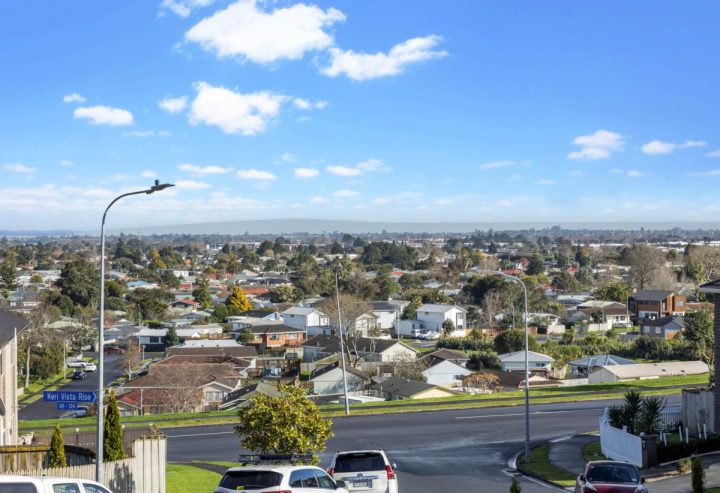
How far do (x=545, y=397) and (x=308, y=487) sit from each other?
32.6 metres

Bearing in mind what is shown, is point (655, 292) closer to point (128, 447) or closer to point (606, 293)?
point (606, 293)

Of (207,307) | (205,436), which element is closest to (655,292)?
(207,307)

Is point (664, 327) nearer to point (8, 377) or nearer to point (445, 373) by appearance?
point (445, 373)

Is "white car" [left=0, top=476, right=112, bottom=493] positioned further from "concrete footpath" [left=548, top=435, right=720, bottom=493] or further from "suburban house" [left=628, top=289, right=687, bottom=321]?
"suburban house" [left=628, top=289, right=687, bottom=321]

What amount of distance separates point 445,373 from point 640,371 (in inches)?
621

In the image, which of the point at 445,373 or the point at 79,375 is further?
the point at 79,375

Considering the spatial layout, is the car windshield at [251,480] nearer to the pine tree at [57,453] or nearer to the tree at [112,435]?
the pine tree at [57,453]

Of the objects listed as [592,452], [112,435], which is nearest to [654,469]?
[592,452]

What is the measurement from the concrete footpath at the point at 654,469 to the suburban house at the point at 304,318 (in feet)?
221

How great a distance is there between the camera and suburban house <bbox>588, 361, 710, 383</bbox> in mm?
58844

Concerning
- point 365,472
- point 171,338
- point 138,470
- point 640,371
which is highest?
point 365,472

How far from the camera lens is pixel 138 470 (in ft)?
71.5

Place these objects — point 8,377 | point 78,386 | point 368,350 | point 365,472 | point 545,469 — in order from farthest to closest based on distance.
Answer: point 368,350, point 78,386, point 8,377, point 545,469, point 365,472

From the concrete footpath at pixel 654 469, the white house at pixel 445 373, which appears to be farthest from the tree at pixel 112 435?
the white house at pixel 445 373
